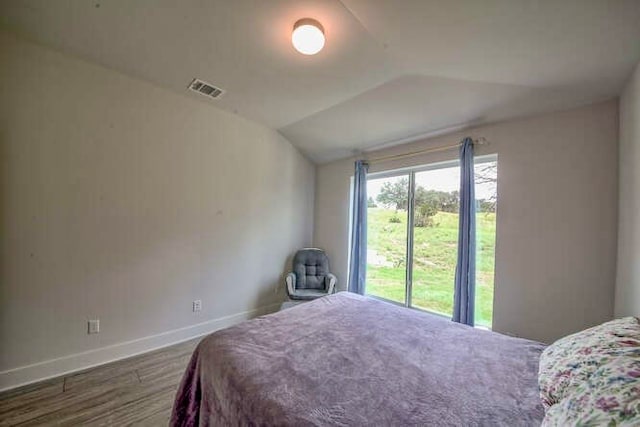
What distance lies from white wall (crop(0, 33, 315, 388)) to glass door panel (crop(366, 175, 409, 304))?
1.67 metres

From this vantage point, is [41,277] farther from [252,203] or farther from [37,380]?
[252,203]

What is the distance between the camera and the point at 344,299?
2225 mm

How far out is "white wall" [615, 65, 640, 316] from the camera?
1554mm

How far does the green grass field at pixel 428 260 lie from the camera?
2.57m

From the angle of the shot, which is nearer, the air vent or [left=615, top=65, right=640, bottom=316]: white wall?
[left=615, top=65, right=640, bottom=316]: white wall

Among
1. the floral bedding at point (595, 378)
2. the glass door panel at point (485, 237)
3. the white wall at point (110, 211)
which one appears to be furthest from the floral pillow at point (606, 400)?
the white wall at point (110, 211)

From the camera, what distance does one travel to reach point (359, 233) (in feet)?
11.6

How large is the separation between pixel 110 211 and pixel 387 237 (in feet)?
10.3

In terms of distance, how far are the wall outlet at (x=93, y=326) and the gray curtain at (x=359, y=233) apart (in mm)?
2759

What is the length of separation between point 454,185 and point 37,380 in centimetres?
421

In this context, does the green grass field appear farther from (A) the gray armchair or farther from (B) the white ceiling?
(B) the white ceiling

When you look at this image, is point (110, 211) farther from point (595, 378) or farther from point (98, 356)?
point (595, 378)

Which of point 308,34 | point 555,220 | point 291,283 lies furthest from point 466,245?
point 308,34

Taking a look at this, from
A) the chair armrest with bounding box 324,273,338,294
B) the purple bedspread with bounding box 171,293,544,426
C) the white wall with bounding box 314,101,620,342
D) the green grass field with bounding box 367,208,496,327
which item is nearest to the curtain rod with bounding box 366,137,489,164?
the white wall with bounding box 314,101,620,342
